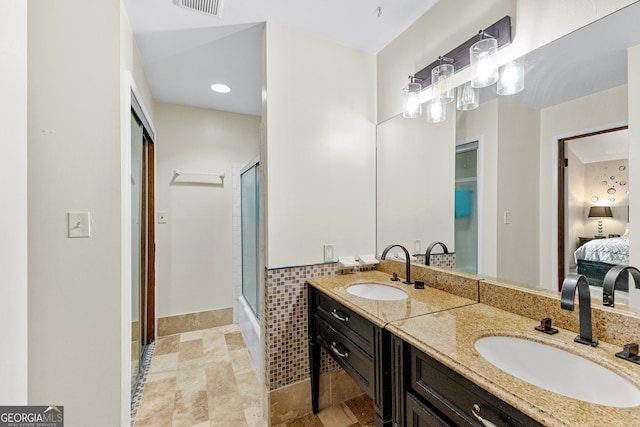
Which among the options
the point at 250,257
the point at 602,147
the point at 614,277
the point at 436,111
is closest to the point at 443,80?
the point at 436,111

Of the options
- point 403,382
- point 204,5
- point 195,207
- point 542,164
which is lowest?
point 403,382

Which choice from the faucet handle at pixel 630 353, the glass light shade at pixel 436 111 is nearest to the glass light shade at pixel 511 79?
the glass light shade at pixel 436 111

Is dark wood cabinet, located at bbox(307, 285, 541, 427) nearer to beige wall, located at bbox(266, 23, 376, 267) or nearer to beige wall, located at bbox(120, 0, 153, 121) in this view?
beige wall, located at bbox(266, 23, 376, 267)

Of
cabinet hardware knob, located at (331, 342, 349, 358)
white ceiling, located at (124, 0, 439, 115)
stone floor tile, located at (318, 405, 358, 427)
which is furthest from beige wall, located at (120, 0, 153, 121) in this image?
stone floor tile, located at (318, 405, 358, 427)

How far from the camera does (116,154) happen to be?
4.48 feet

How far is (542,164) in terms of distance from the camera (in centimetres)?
112

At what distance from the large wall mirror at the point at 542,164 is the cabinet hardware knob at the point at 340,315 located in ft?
2.25

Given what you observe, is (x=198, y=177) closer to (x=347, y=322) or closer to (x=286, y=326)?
(x=286, y=326)

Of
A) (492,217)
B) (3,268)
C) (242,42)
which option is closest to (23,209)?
(3,268)

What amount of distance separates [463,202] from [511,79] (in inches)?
23.2

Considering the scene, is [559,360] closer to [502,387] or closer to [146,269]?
[502,387]

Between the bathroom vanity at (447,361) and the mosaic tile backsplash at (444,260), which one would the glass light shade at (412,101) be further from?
the bathroom vanity at (447,361)

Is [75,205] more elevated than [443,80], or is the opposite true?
[443,80]

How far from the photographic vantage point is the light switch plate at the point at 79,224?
1270 mm
